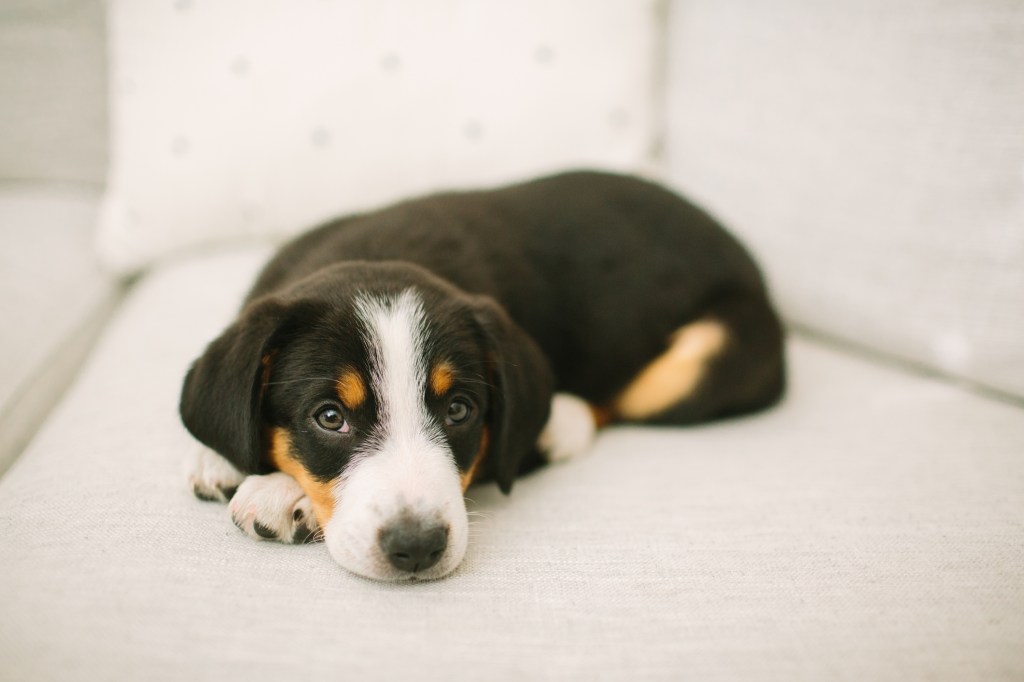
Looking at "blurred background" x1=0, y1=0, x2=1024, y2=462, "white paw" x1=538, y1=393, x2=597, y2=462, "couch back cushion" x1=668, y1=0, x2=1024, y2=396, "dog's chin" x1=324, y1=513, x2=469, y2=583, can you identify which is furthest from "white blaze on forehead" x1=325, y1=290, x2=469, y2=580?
"couch back cushion" x1=668, y1=0, x2=1024, y2=396

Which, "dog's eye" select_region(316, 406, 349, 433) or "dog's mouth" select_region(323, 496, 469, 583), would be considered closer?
"dog's mouth" select_region(323, 496, 469, 583)

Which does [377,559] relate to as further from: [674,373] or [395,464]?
[674,373]

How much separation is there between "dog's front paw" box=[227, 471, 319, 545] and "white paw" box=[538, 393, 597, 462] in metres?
0.70

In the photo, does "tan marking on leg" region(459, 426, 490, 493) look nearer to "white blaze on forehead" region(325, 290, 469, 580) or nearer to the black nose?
"white blaze on forehead" region(325, 290, 469, 580)

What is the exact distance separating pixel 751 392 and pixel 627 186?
2.85 ft

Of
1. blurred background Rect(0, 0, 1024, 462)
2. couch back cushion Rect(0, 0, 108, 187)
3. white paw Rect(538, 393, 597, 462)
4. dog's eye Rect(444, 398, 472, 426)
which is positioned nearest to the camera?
dog's eye Rect(444, 398, 472, 426)

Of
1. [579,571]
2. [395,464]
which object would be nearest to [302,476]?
[395,464]

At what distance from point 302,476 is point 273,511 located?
140 mm

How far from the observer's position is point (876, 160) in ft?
8.07

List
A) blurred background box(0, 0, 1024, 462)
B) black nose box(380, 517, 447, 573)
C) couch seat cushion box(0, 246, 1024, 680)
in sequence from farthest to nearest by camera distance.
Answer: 1. blurred background box(0, 0, 1024, 462)
2. black nose box(380, 517, 447, 573)
3. couch seat cushion box(0, 246, 1024, 680)

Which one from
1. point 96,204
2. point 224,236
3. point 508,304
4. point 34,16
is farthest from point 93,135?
point 508,304

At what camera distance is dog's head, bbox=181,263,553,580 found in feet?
4.90

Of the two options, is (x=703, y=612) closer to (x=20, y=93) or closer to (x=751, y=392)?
(x=751, y=392)

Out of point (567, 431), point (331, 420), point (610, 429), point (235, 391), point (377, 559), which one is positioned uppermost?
point (235, 391)
